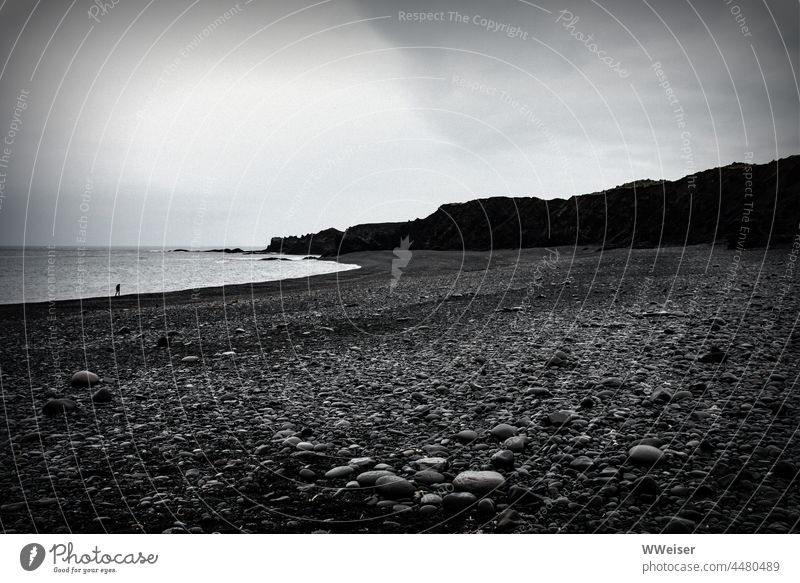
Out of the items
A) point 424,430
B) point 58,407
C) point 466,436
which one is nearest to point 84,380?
point 58,407

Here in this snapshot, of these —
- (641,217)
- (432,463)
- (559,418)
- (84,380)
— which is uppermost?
(641,217)

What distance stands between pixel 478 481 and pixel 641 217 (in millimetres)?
49914

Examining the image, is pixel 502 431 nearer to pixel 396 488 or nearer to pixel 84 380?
pixel 396 488

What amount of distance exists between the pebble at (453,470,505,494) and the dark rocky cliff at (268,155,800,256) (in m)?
16.1

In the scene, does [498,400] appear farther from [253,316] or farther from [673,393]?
[253,316]

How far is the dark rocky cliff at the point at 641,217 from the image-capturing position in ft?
97.5

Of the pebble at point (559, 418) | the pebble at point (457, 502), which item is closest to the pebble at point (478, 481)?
the pebble at point (457, 502)

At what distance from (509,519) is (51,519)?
3407 mm

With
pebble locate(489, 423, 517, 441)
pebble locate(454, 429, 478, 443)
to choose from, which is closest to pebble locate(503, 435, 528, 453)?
pebble locate(489, 423, 517, 441)

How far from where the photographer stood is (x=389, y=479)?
3602 mm

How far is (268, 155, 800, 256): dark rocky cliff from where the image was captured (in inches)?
1169

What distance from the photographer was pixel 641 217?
1801 inches

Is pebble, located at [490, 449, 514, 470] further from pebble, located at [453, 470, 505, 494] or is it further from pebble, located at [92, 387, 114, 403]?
pebble, located at [92, 387, 114, 403]
